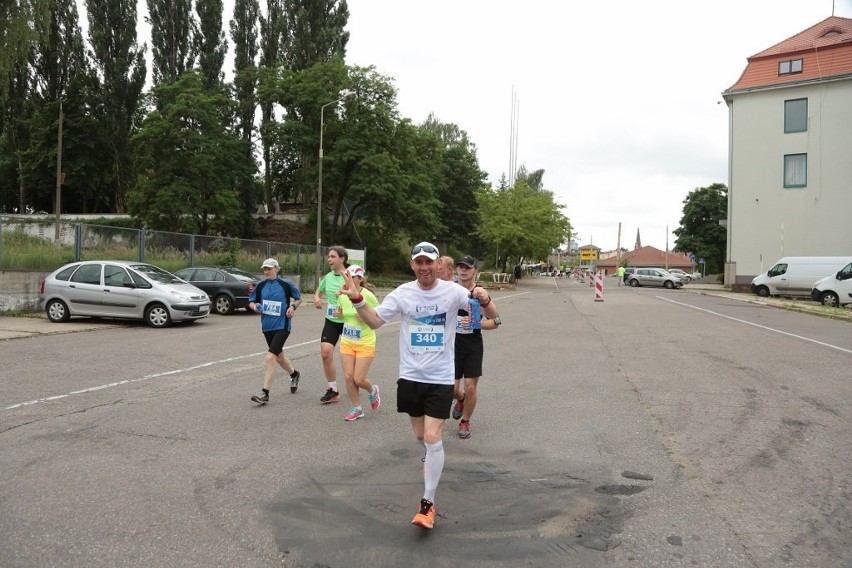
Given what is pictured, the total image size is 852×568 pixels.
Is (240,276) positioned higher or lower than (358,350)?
higher

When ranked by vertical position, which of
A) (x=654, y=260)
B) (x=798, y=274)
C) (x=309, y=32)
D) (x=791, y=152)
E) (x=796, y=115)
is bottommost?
(x=798, y=274)

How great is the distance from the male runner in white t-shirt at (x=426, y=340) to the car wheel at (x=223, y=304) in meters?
15.5

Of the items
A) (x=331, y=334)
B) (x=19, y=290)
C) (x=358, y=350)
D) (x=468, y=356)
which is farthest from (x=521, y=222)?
(x=468, y=356)

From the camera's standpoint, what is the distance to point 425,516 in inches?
138

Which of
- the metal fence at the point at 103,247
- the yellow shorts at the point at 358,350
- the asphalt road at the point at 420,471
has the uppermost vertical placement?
the metal fence at the point at 103,247

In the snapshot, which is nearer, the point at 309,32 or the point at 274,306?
the point at 274,306

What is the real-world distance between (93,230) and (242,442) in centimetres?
1545

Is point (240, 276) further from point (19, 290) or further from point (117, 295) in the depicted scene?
point (19, 290)

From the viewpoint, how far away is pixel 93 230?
18.1 metres

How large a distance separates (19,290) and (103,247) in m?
2.62

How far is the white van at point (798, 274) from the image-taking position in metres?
28.7

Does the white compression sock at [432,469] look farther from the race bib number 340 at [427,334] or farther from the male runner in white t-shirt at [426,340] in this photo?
the race bib number 340 at [427,334]

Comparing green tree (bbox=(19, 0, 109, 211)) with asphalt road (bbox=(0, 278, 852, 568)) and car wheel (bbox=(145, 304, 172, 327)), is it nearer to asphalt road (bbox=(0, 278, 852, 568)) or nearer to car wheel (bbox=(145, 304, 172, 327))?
car wheel (bbox=(145, 304, 172, 327))

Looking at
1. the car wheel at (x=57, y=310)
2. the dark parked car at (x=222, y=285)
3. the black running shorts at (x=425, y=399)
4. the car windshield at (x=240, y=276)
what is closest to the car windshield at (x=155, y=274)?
the car wheel at (x=57, y=310)
